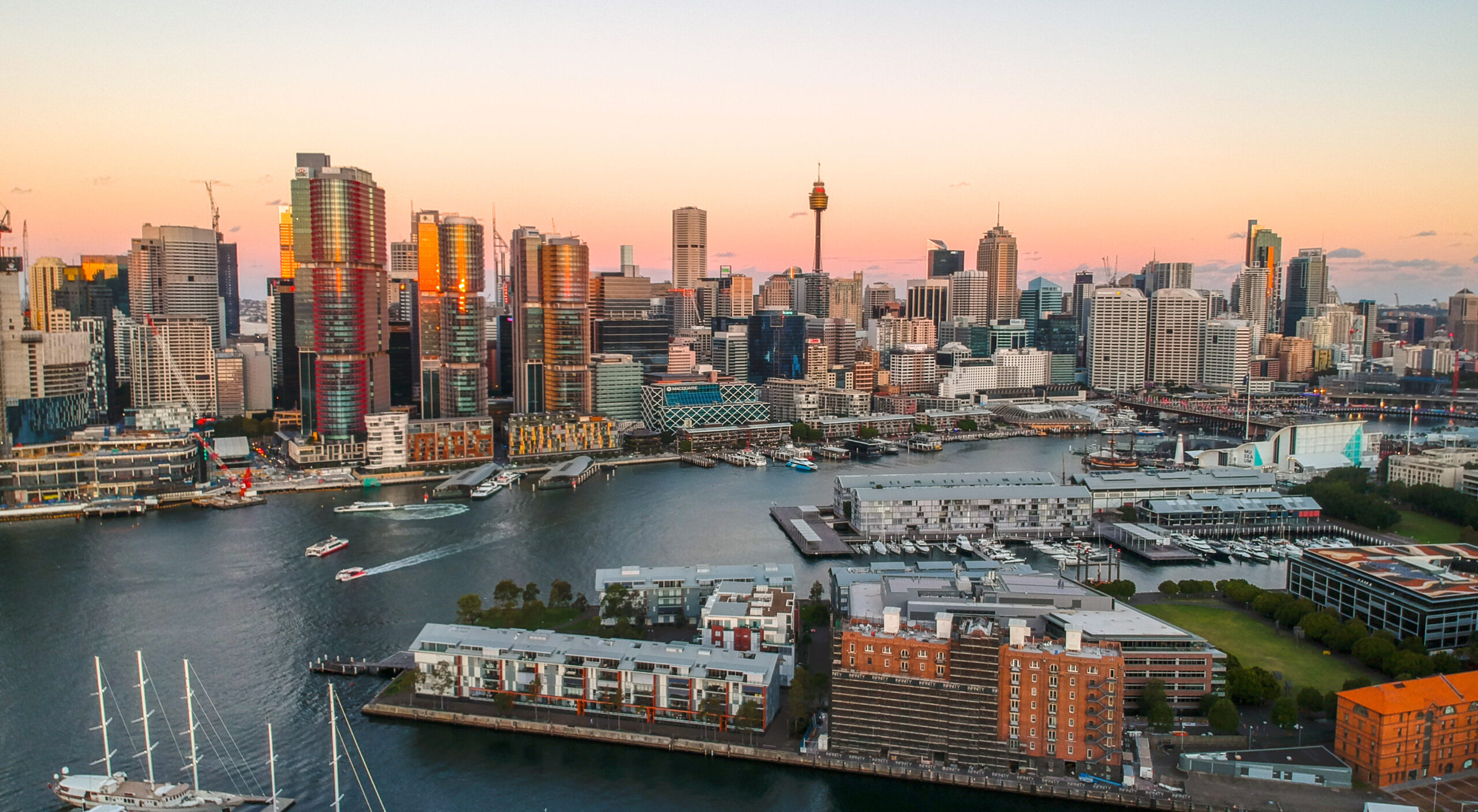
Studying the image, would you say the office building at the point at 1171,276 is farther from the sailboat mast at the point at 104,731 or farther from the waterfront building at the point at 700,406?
the sailboat mast at the point at 104,731

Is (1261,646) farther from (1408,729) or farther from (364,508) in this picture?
(364,508)

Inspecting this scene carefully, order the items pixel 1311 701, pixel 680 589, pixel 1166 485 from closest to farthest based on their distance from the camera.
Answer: pixel 1311 701
pixel 680 589
pixel 1166 485

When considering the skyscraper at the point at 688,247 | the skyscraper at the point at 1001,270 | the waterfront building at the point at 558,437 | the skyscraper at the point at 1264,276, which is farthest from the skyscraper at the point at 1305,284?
the waterfront building at the point at 558,437

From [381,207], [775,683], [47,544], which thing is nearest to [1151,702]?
[775,683]

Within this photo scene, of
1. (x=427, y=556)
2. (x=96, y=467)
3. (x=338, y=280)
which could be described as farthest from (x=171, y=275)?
(x=427, y=556)

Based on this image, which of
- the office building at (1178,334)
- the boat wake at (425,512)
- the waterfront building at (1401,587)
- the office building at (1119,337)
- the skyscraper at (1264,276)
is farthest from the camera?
the skyscraper at (1264,276)

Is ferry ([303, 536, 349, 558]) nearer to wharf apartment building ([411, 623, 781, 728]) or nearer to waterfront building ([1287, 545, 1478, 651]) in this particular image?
wharf apartment building ([411, 623, 781, 728])

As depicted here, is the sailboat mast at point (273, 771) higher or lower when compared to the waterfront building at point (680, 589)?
lower
